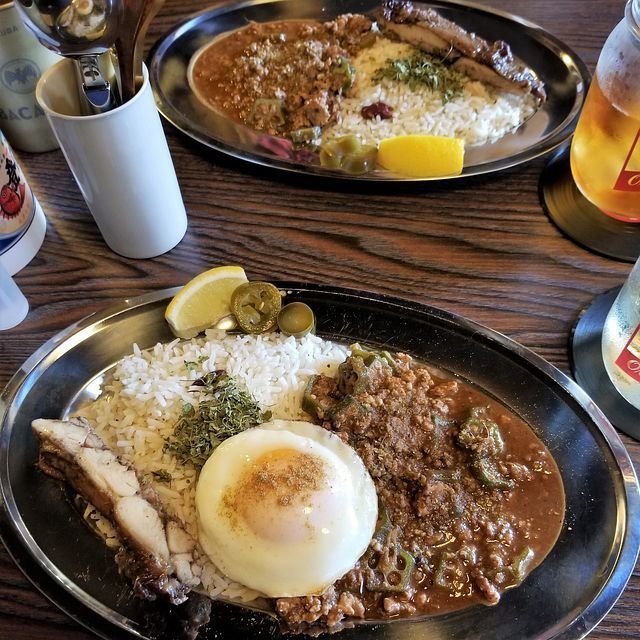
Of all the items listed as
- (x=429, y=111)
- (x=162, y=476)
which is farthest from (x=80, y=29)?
(x=429, y=111)

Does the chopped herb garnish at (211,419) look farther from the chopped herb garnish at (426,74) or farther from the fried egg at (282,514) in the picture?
the chopped herb garnish at (426,74)

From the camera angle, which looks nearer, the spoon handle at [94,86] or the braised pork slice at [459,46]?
the spoon handle at [94,86]

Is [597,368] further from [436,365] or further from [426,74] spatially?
[426,74]

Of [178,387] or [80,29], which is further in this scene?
[178,387]

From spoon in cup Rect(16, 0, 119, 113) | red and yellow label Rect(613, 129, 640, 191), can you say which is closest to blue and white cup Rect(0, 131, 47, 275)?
spoon in cup Rect(16, 0, 119, 113)

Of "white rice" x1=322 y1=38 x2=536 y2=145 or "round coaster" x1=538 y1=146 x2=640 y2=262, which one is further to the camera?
"white rice" x1=322 y1=38 x2=536 y2=145

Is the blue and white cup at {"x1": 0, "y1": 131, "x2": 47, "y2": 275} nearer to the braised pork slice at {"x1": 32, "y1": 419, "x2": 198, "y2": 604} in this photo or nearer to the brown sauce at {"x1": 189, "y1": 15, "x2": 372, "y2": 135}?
the braised pork slice at {"x1": 32, "y1": 419, "x2": 198, "y2": 604}

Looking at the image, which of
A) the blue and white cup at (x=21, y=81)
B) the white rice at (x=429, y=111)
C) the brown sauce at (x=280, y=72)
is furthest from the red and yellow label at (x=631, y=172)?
the blue and white cup at (x=21, y=81)
